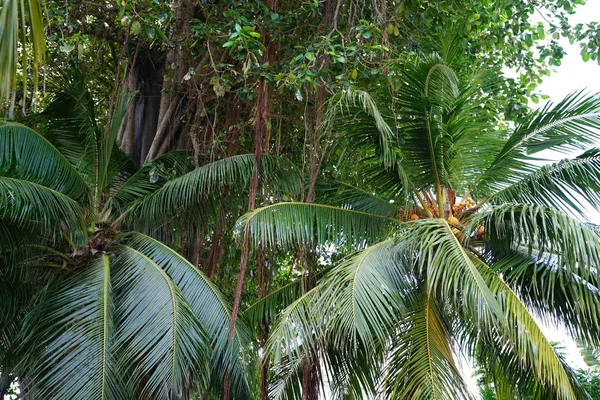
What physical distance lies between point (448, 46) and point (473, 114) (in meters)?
0.59

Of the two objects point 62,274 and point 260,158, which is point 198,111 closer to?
point 260,158

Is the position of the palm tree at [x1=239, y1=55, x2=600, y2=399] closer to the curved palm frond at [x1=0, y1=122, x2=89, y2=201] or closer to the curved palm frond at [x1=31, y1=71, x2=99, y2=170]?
the curved palm frond at [x1=0, y1=122, x2=89, y2=201]

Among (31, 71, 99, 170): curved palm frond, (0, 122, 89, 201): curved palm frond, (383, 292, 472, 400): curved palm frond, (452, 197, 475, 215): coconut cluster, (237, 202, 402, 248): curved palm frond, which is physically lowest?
(383, 292, 472, 400): curved palm frond

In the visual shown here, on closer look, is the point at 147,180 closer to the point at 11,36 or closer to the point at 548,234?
the point at 548,234

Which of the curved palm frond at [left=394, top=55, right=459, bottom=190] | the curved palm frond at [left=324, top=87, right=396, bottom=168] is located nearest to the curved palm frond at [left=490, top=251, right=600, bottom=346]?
the curved palm frond at [left=394, top=55, right=459, bottom=190]

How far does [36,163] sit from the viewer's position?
611 centimetres

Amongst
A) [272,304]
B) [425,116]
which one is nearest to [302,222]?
[272,304]

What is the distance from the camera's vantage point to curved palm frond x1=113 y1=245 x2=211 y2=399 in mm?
5352

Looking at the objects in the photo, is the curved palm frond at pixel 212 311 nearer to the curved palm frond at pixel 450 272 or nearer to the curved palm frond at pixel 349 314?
the curved palm frond at pixel 349 314

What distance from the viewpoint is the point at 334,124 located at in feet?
21.4

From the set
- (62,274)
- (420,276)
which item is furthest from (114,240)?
(420,276)

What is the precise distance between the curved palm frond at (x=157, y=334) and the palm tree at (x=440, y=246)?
643mm

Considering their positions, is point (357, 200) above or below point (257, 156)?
below

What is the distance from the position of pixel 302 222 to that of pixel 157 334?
4.51 ft
